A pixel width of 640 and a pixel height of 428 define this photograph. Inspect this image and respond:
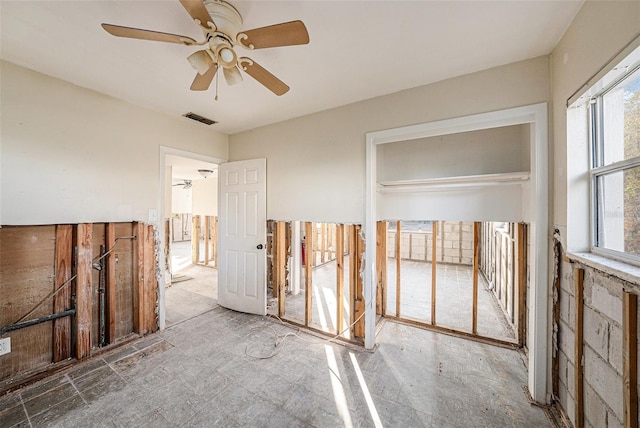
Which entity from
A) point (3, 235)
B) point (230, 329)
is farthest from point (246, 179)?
point (3, 235)

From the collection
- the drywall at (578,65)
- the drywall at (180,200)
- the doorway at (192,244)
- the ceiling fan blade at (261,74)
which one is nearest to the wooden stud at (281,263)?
the doorway at (192,244)

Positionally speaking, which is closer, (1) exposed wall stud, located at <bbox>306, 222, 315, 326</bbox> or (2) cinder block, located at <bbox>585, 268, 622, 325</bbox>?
(2) cinder block, located at <bbox>585, 268, 622, 325</bbox>

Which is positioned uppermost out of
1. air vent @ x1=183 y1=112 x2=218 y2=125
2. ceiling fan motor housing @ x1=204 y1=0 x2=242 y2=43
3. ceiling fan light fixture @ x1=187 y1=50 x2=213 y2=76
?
air vent @ x1=183 y1=112 x2=218 y2=125

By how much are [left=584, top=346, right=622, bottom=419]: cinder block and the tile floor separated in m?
0.57

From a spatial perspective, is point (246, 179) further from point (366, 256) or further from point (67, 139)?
point (366, 256)

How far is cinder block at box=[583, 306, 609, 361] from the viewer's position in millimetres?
1165

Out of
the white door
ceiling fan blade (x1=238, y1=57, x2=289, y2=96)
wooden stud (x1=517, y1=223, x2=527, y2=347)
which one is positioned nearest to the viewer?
ceiling fan blade (x1=238, y1=57, x2=289, y2=96)

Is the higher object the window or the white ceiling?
the white ceiling

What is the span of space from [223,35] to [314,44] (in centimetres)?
63

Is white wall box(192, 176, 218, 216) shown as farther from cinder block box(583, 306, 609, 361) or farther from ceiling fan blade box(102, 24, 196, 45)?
cinder block box(583, 306, 609, 361)

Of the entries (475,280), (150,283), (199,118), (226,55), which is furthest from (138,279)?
(475,280)

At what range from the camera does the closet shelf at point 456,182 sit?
2.09 m

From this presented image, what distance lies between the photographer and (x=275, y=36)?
120cm

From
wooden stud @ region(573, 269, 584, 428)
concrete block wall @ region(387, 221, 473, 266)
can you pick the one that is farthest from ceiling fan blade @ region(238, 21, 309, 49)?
concrete block wall @ region(387, 221, 473, 266)
